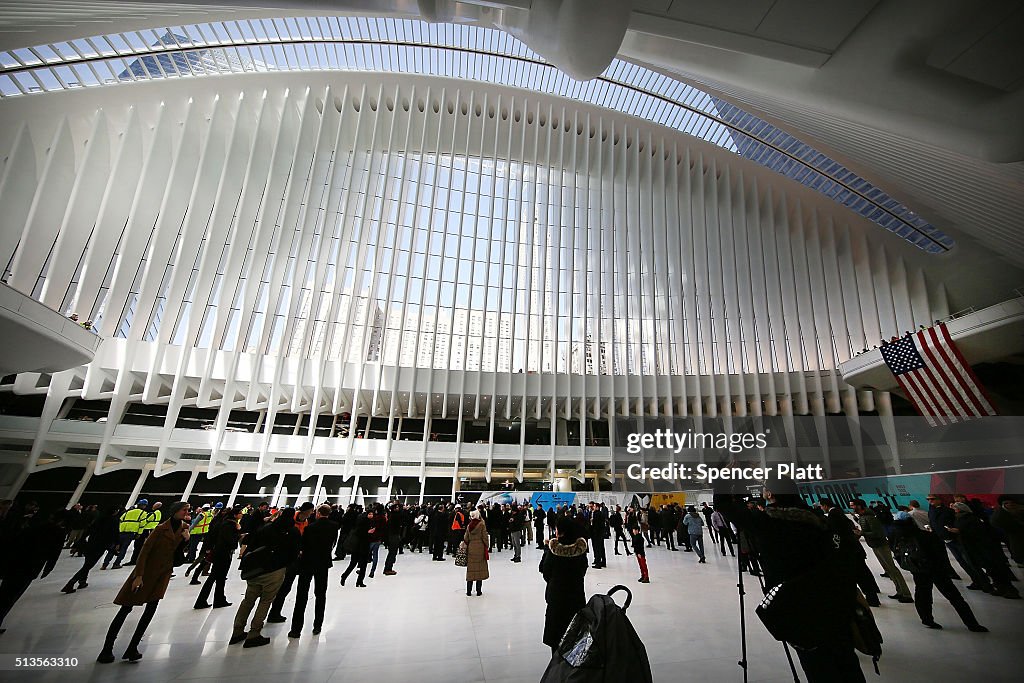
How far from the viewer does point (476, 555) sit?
23.2 feet

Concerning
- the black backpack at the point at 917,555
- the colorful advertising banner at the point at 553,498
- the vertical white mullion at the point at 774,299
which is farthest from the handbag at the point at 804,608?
the vertical white mullion at the point at 774,299

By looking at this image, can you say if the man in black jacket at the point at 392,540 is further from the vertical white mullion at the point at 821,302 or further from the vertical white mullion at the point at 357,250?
the vertical white mullion at the point at 821,302

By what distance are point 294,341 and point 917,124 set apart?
2349 centimetres

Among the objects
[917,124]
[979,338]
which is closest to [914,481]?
[979,338]

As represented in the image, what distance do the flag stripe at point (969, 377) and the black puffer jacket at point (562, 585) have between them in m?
18.2

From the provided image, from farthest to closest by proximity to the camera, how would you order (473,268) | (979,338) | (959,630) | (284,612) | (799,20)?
1. (473,268)
2. (979,338)
3. (284,612)
4. (959,630)
5. (799,20)

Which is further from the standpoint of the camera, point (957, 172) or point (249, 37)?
point (249, 37)

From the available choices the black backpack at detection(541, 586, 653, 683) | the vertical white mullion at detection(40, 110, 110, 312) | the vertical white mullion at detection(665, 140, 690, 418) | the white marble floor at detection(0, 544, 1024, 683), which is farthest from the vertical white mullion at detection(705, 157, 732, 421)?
the vertical white mullion at detection(40, 110, 110, 312)

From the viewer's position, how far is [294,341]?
72.0ft

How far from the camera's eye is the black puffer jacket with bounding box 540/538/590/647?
362 cm

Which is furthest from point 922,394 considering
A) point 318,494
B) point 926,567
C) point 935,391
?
point 318,494

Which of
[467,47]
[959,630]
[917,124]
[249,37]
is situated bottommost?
[959,630]

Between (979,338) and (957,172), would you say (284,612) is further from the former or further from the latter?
(979,338)

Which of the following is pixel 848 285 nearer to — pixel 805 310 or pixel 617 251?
pixel 805 310
